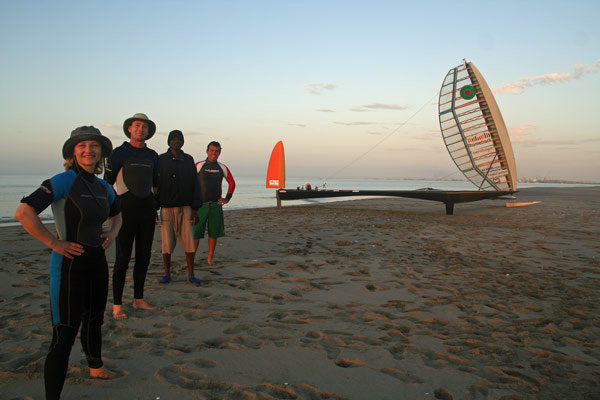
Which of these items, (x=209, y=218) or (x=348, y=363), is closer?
(x=348, y=363)

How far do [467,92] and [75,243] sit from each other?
16809 mm

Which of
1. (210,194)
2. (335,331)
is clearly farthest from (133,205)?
(335,331)

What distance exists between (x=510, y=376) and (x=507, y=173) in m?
16.9

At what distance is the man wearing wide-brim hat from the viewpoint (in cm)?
335

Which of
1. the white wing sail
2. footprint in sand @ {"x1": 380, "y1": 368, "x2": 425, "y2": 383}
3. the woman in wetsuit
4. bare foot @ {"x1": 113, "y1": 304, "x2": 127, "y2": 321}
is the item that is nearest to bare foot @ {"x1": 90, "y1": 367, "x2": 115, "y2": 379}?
the woman in wetsuit

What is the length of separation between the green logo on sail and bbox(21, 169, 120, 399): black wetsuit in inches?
648

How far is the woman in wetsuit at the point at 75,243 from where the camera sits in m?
1.92

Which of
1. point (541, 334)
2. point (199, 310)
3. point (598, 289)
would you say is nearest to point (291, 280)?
point (199, 310)

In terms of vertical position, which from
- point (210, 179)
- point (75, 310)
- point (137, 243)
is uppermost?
point (210, 179)

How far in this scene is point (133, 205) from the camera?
11.0 ft

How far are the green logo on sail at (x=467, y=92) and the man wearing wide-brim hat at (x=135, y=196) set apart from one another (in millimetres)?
15430

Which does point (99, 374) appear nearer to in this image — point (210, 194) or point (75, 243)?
point (75, 243)

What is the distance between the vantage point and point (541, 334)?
3072mm

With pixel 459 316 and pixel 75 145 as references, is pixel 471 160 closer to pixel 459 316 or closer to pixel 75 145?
pixel 459 316
